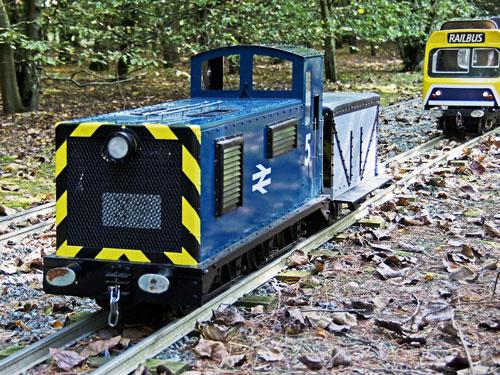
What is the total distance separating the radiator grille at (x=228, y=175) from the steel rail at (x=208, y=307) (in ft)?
2.59

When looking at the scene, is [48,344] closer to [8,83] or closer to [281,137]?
[281,137]

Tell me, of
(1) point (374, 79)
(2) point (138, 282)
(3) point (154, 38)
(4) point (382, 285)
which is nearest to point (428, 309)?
(4) point (382, 285)

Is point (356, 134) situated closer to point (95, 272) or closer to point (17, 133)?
point (95, 272)

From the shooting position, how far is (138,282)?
5949 mm

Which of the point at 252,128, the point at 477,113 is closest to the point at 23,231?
the point at 252,128

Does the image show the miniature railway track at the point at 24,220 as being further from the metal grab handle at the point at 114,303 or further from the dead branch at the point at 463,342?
the dead branch at the point at 463,342

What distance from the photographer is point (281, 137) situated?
7.68m

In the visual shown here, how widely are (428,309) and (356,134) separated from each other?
4.29 m

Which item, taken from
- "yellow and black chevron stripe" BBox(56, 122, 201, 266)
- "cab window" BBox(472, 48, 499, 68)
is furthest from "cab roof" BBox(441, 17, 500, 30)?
"yellow and black chevron stripe" BBox(56, 122, 201, 266)

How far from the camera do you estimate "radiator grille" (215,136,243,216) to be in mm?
6344

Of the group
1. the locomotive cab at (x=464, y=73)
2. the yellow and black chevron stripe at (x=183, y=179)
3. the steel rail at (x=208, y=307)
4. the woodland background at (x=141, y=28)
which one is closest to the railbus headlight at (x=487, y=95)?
the locomotive cab at (x=464, y=73)

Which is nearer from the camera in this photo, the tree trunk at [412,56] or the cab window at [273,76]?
the cab window at [273,76]

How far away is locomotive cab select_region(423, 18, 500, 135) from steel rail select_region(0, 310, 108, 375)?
12752 mm

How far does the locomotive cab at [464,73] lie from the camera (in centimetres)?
1739
